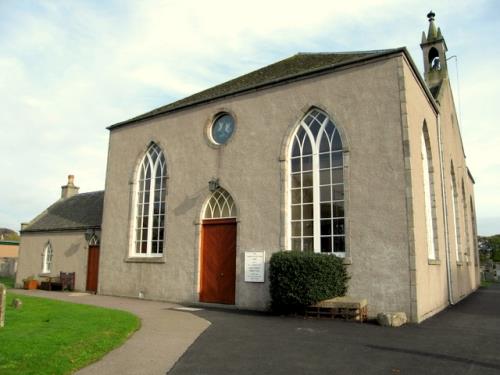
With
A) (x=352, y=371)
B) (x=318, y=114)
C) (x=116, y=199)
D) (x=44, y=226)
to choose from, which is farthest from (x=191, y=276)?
(x=44, y=226)

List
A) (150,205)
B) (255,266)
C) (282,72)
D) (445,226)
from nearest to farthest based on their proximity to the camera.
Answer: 1. (255,266)
2. (445,226)
3. (282,72)
4. (150,205)

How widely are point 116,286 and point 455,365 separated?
530 inches

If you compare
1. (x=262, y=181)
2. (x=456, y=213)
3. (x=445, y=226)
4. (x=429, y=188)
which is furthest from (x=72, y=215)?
(x=456, y=213)

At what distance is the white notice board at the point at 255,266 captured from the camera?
500 inches

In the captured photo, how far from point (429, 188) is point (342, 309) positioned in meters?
6.18

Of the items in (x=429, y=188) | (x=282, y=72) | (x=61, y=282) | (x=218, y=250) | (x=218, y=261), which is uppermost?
(x=282, y=72)

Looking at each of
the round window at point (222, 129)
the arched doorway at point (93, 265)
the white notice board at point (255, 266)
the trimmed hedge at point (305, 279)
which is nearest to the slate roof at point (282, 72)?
the round window at point (222, 129)

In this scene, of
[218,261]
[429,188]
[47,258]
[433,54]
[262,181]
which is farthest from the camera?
[47,258]

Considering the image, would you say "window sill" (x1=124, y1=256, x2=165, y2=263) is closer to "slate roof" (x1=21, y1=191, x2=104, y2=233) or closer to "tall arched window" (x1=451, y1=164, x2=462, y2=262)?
"slate roof" (x1=21, y1=191, x2=104, y2=233)

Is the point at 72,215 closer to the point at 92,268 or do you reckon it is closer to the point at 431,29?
the point at 92,268

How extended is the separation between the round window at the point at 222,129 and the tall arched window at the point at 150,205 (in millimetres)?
2657

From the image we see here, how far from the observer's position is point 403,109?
11.2m

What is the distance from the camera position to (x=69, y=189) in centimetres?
2752

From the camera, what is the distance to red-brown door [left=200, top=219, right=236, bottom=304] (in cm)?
1369
